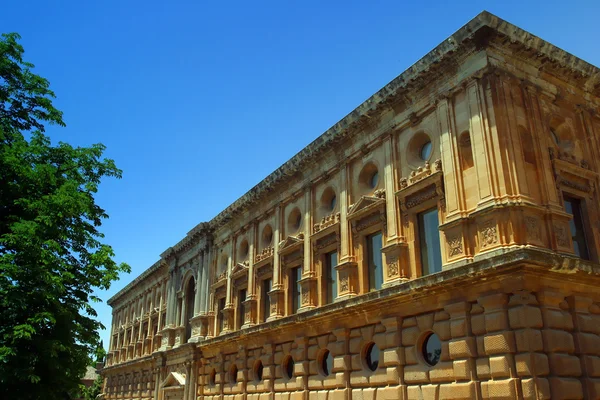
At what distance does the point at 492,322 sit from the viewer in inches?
512

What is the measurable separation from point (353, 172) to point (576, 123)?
7405 mm

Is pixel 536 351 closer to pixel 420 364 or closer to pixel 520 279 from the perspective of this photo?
pixel 520 279

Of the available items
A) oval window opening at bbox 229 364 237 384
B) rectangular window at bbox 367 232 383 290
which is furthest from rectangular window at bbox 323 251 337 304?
oval window opening at bbox 229 364 237 384

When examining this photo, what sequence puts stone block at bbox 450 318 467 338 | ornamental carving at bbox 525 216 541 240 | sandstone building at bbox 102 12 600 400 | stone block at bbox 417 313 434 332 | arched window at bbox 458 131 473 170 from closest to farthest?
sandstone building at bbox 102 12 600 400, ornamental carving at bbox 525 216 541 240, stone block at bbox 450 318 467 338, stone block at bbox 417 313 434 332, arched window at bbox 458 131 473 170

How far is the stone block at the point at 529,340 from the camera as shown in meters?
12.2

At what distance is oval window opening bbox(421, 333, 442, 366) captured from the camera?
14.7 m

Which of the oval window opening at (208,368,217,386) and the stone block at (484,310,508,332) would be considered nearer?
the stone block at (484,310,508,332)

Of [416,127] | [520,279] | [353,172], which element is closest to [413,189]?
[416,127]

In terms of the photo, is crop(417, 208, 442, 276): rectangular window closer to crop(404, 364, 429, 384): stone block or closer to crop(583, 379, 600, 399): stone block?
crop(404, 364, 429, 384): stone block

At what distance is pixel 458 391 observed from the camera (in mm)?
13500

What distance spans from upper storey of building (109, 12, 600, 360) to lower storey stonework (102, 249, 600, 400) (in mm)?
767

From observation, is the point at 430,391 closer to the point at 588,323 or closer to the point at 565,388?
the point at 565,388

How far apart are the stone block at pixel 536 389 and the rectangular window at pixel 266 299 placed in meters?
13.4

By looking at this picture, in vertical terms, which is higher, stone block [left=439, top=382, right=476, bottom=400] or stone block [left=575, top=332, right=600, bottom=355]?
stone block [left=575, top=332, right=600, bottom=355]
